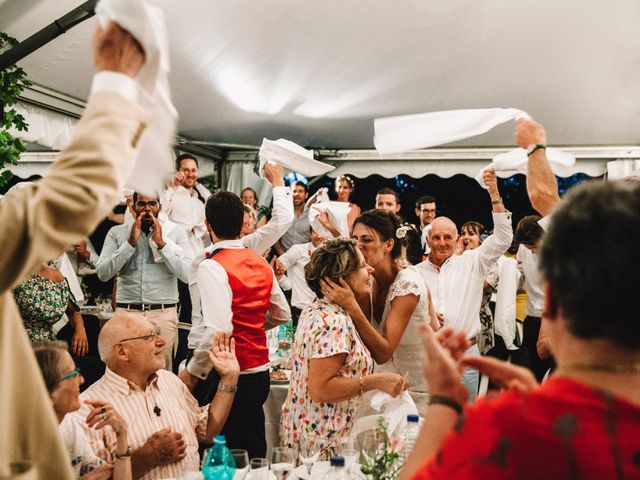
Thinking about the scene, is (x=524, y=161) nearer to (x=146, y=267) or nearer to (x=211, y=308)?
Answer: (x=211, y=308)

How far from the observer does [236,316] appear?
10.1ft

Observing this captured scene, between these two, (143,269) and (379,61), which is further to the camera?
(379,61)

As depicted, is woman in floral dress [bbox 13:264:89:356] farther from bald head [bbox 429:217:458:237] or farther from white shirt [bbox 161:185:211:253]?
bald head [bbox 429:217:458:237]

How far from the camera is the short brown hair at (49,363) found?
173 centimetres

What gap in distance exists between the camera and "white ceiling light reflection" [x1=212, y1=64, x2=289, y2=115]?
5.41 metres

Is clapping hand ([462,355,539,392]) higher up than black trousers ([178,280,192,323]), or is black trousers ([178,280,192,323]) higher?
black trousers ([178,280,192,323])

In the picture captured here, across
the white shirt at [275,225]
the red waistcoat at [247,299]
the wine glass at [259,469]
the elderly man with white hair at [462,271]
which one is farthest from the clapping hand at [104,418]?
the elderly man with white hair at [462,271]

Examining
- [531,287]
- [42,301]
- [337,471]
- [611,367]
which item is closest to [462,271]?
[531,287]

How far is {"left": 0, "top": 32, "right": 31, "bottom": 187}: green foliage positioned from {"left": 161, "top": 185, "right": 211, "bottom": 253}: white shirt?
162 cm

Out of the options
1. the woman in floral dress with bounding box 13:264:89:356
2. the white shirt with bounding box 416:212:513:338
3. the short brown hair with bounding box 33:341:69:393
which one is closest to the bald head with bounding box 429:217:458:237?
the white shirt with bounding box 416:212:513:338

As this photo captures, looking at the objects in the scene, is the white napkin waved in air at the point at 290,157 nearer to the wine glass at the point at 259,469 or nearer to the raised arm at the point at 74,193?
the wine glass at the point at 259,469

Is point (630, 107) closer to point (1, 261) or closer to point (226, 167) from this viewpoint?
point (226, 167)

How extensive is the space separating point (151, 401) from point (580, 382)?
75.6 inches

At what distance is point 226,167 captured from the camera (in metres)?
7.30
